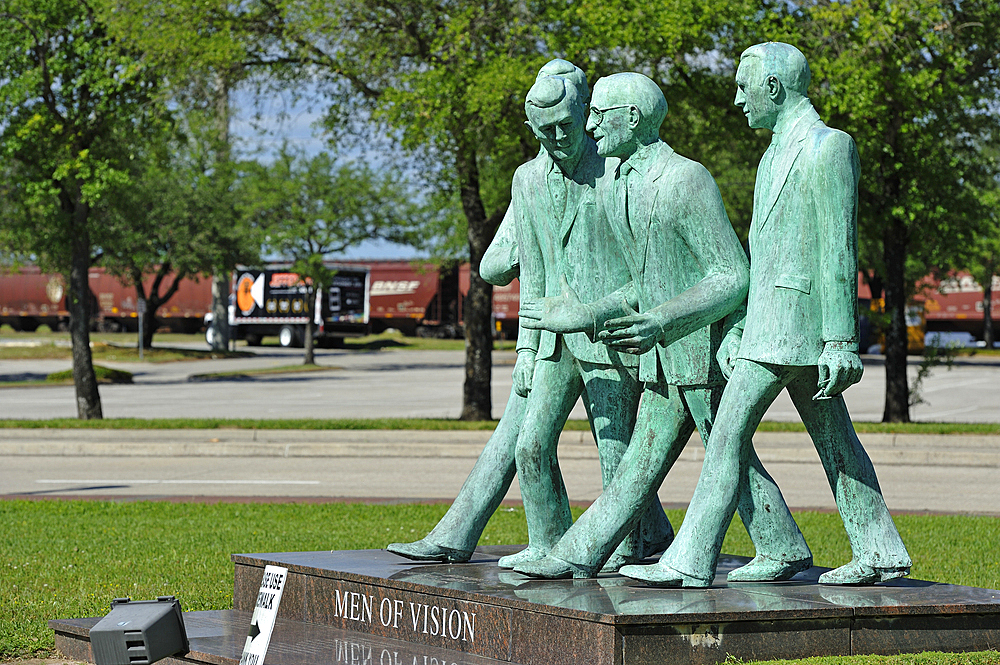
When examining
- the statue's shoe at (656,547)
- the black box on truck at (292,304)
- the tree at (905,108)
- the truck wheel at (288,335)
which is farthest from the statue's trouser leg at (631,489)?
the truck wheel at (288,335)

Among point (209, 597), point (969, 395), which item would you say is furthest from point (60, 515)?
point (969, 395)

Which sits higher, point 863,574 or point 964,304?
point 964,304

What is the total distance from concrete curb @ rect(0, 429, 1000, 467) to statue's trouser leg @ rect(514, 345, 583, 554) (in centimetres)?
1030

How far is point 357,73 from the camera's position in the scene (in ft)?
55.9

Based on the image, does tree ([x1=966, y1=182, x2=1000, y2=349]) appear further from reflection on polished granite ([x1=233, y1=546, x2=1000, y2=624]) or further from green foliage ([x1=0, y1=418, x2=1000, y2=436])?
reflection on polished granite ([x1=233, y1=546, x2=1000, y2=624])

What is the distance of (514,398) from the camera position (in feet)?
20.3

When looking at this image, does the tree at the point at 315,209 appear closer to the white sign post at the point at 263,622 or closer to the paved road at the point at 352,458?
the paved road at the point at 352,458

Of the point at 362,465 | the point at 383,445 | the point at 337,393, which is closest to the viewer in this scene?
the point at 362,465

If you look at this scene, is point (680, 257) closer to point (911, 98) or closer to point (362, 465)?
point (362, 465)

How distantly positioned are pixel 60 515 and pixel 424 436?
7.30 meters

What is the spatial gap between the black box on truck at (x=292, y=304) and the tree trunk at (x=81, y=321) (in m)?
30.2

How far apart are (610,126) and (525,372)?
48.2 inches

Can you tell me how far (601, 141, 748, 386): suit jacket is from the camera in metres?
5.51

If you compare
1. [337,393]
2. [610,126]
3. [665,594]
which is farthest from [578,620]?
[337,393]
